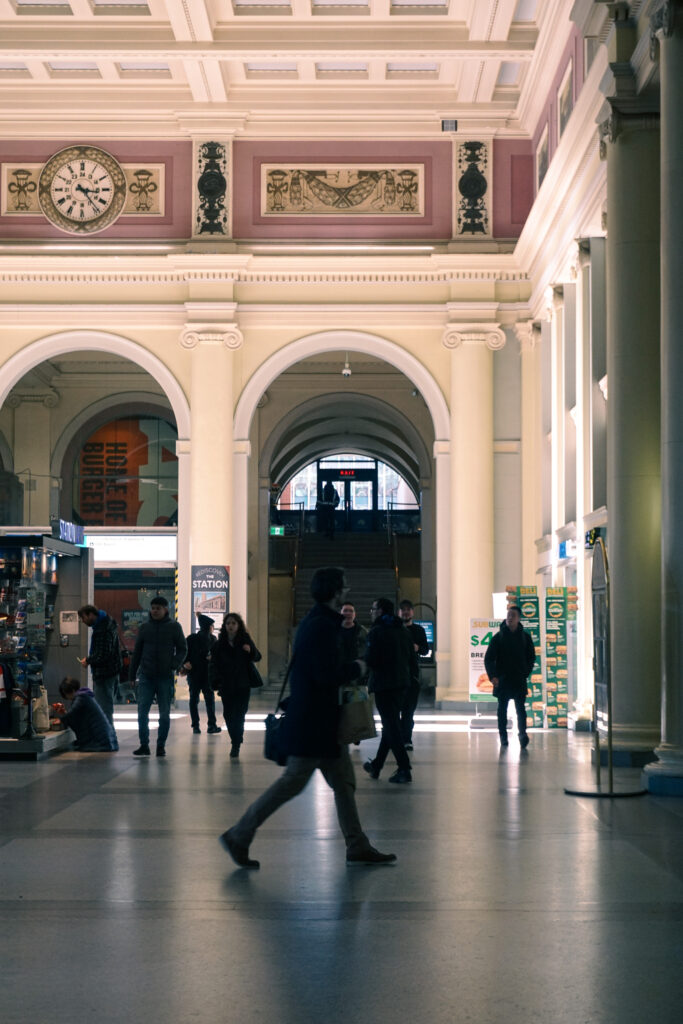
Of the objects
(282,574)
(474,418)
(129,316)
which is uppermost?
(129,316)

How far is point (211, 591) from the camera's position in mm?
23141

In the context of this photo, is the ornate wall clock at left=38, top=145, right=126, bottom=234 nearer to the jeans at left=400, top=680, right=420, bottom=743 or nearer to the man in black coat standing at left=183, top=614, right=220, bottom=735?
the man in black coat standing at left=183, top=614, right=220, bottom=735

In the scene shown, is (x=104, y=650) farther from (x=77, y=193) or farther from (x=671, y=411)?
(x=77, y=193)

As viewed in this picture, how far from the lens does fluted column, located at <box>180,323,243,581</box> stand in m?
23.4

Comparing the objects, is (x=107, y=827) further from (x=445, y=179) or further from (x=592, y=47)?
(x=445, y=179)

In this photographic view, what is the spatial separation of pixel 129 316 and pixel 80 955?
19.2 m

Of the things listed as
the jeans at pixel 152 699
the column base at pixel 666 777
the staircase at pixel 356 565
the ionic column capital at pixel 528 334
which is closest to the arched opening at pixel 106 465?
the staircase at pixel 356 565

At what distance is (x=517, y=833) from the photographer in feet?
28.3

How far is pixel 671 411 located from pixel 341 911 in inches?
232

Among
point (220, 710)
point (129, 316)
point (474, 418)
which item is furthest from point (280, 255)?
point (220, 710)

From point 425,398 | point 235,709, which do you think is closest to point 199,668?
point 235,709

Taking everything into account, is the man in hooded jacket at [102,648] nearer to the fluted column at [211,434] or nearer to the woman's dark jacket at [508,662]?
the woman's dark jacket at [508,662]

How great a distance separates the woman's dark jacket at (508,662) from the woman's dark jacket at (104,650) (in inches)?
158

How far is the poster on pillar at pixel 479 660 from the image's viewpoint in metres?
20.2
